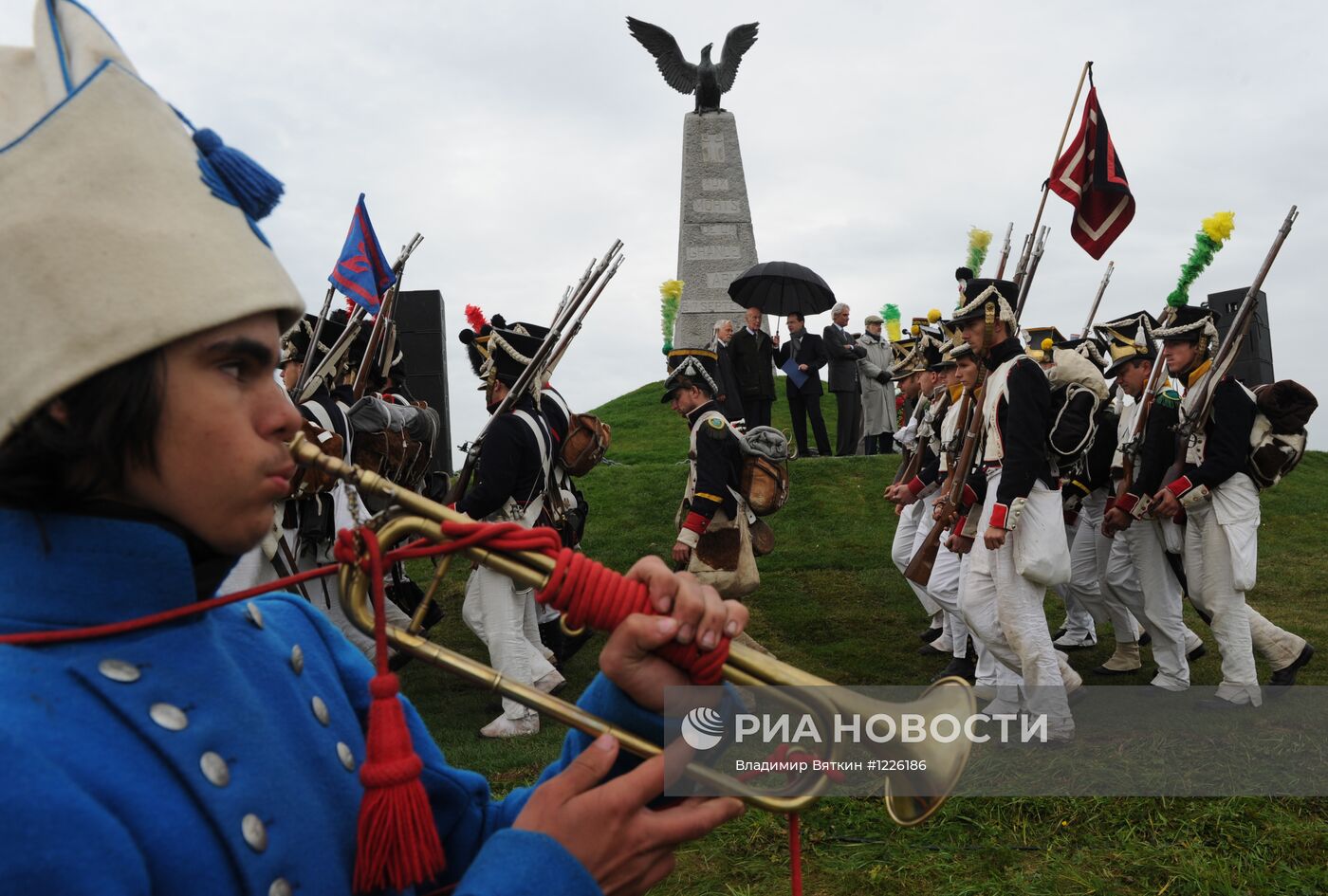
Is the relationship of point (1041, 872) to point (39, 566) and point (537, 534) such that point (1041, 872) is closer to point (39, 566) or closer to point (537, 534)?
point (537, 534)

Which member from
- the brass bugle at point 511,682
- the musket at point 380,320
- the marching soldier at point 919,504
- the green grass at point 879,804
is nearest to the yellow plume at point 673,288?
the green grass at point 879,804

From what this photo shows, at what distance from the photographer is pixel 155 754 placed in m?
1.24

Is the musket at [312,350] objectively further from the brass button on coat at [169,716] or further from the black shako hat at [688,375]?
the brass button on coat at [169,716]

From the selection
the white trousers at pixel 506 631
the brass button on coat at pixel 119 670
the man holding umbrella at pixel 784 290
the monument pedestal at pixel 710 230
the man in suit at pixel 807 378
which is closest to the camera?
the brass button on coat at pixel 119 670

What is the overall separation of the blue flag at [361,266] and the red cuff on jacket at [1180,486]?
5.81m

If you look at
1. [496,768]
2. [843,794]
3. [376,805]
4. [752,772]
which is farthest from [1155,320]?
[376,805]

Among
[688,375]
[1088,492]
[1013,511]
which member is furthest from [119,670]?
[1088,492]

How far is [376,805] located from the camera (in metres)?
1.42

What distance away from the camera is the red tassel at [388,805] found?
4.58 feet

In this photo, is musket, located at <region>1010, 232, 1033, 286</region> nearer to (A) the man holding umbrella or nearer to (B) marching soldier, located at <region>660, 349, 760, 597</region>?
(B) marching soldier, located at <region>660, 349, 760, 597</region>

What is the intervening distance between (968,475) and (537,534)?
6350 mm

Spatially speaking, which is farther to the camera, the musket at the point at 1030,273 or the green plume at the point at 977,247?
the green plume at the point at 977,247

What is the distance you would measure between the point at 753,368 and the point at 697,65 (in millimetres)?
12555

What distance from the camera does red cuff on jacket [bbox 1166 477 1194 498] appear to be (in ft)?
24.1
